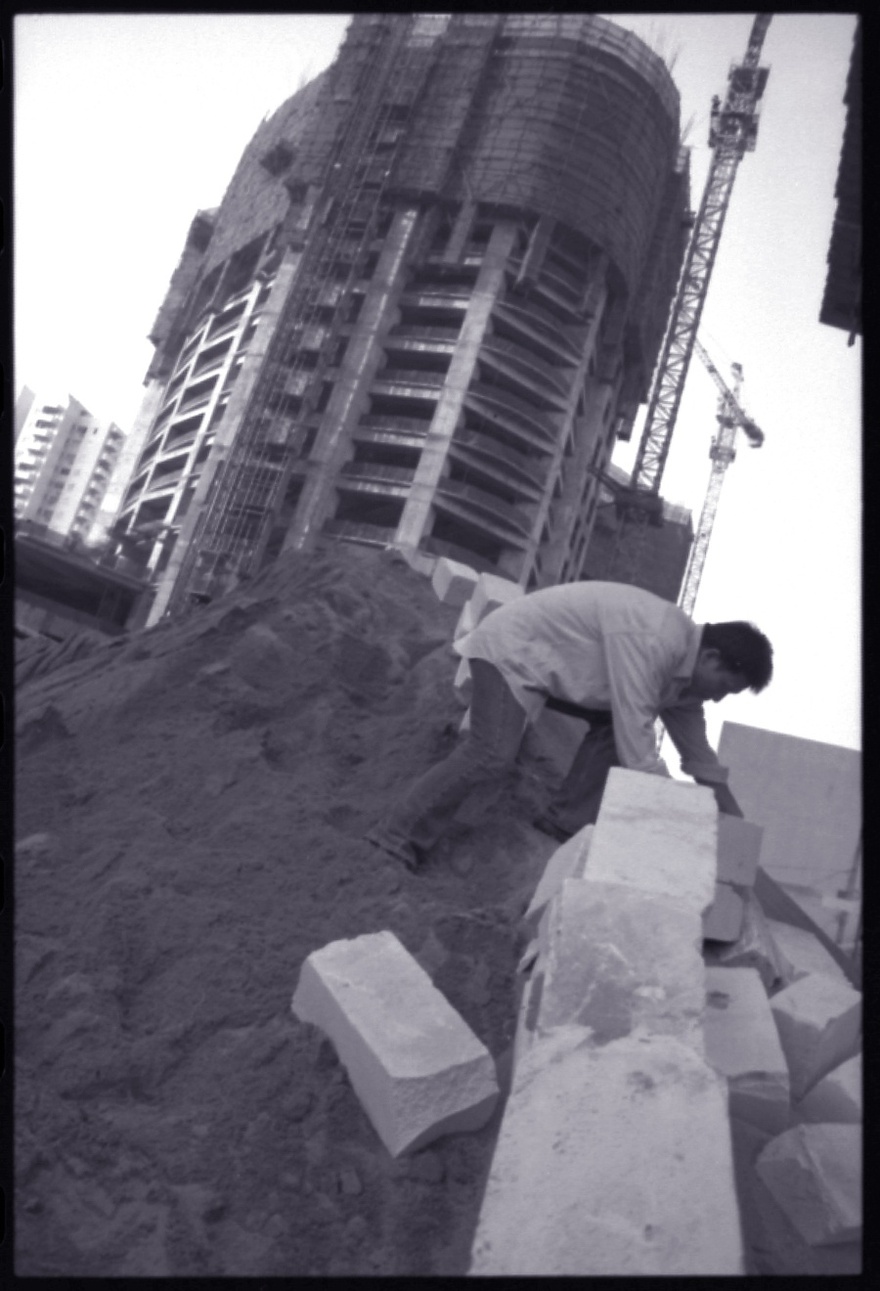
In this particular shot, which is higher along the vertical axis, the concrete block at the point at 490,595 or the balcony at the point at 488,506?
the balcony at the point at 488,506

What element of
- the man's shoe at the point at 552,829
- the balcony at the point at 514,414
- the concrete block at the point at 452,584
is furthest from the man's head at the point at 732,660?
the balcony at the point at 514,414

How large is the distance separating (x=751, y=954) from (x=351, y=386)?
37.8 m

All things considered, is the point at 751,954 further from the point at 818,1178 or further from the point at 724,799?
the point at 818,1178

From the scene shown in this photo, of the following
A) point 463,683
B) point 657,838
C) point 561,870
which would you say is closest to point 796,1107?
point 657,838

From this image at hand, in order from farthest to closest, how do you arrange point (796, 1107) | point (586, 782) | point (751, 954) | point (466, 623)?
point (466, 623) < point (586, 782) < point (751, 954) < point (796, 1107)

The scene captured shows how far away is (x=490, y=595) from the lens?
639 cm

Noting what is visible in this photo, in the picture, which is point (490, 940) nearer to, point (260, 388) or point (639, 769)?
point (639, 769)

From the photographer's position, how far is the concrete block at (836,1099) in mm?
2467

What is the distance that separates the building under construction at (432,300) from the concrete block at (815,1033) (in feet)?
110

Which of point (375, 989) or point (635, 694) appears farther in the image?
point (635, 694)

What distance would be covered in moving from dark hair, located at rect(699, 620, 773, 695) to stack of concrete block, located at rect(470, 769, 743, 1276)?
1.05 m

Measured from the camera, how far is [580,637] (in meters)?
3.71

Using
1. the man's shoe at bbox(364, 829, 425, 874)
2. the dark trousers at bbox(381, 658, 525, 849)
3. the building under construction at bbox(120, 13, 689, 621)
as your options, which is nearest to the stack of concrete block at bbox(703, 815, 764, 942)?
the dark trousers at bbox(381, 658, 525, 849)

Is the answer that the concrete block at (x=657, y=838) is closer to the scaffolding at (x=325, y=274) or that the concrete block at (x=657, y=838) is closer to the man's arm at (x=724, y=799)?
the man's arm at (x=724, y=799)
